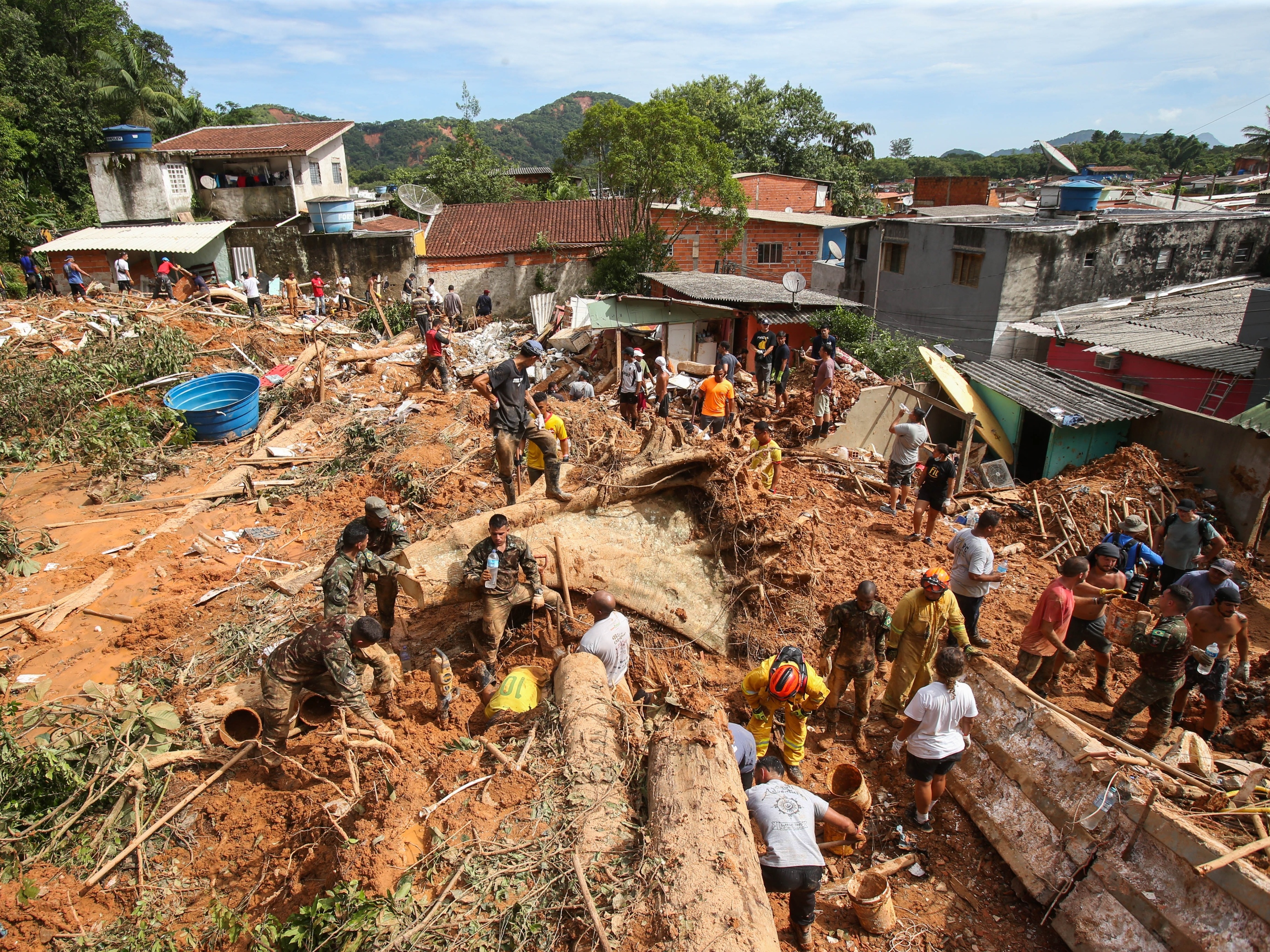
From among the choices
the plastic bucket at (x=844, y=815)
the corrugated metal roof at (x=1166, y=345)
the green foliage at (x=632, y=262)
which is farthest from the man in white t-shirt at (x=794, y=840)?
the green foliage at (x=632, y=262)

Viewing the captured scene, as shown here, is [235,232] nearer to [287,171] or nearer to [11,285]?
[287,171]

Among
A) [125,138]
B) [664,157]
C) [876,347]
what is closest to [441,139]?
[125,138]

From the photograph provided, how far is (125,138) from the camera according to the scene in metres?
23.2

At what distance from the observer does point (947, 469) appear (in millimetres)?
8492

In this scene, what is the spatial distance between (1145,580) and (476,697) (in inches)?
302

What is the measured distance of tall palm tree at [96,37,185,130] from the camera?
28.5m

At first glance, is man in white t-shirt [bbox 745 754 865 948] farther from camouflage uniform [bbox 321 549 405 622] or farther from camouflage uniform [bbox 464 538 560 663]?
camouflage uniform [bbox 321 549 405 622]

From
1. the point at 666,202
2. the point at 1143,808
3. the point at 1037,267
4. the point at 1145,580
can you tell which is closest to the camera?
the point at 1143,808

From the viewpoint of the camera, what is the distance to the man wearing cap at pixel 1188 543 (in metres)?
7.48

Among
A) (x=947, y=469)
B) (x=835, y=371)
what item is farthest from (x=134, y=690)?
(x=835, y=371)

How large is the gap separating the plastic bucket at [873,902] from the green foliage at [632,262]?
61.1ft

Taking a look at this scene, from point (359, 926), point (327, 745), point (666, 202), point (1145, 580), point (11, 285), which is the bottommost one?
point (1145, 580)

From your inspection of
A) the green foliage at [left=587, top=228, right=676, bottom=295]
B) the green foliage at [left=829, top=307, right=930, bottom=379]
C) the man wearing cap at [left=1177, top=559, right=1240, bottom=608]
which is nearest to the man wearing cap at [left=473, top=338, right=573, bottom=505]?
the man wearing cap at [left=1177, top=559, right=1240, bottom=608]

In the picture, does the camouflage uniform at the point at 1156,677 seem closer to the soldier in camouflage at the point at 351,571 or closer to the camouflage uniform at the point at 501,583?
the camouflage uniform at the point at 501,583
